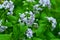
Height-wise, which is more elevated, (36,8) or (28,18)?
(36,8)

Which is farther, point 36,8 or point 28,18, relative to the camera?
point 36,8

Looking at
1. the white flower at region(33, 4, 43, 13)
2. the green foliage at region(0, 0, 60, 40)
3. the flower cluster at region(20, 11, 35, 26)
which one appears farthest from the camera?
the white flower at region(33, 4, 43, 13)

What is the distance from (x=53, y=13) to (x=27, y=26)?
551 millimetres

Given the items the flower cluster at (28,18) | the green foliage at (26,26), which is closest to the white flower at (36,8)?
the green foliage at (26,26)

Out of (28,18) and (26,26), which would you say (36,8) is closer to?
(28,18)

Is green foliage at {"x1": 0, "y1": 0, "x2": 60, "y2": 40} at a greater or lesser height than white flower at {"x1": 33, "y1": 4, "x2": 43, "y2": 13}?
lesser

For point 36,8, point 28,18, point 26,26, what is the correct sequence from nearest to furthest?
point 26,26 → point 28,18 → point 36,8

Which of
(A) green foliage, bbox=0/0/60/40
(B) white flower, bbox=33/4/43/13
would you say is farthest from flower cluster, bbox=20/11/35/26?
(B) white flower, bbox=33/4/43/13

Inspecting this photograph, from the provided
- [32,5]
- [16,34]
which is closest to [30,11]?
[32,5]

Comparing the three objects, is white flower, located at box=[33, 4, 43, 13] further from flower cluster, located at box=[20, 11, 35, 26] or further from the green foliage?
flower cluster, located at box=[20, 11, 35, 26]

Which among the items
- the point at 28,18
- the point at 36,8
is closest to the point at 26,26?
the point at 28,18

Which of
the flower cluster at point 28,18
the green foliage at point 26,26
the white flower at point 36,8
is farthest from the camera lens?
the white flower at point 36,8

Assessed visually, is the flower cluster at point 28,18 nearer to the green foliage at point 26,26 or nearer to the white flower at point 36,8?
the green foliage at point 26,26

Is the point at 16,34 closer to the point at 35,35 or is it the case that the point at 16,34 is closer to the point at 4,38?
the point at 4,38
